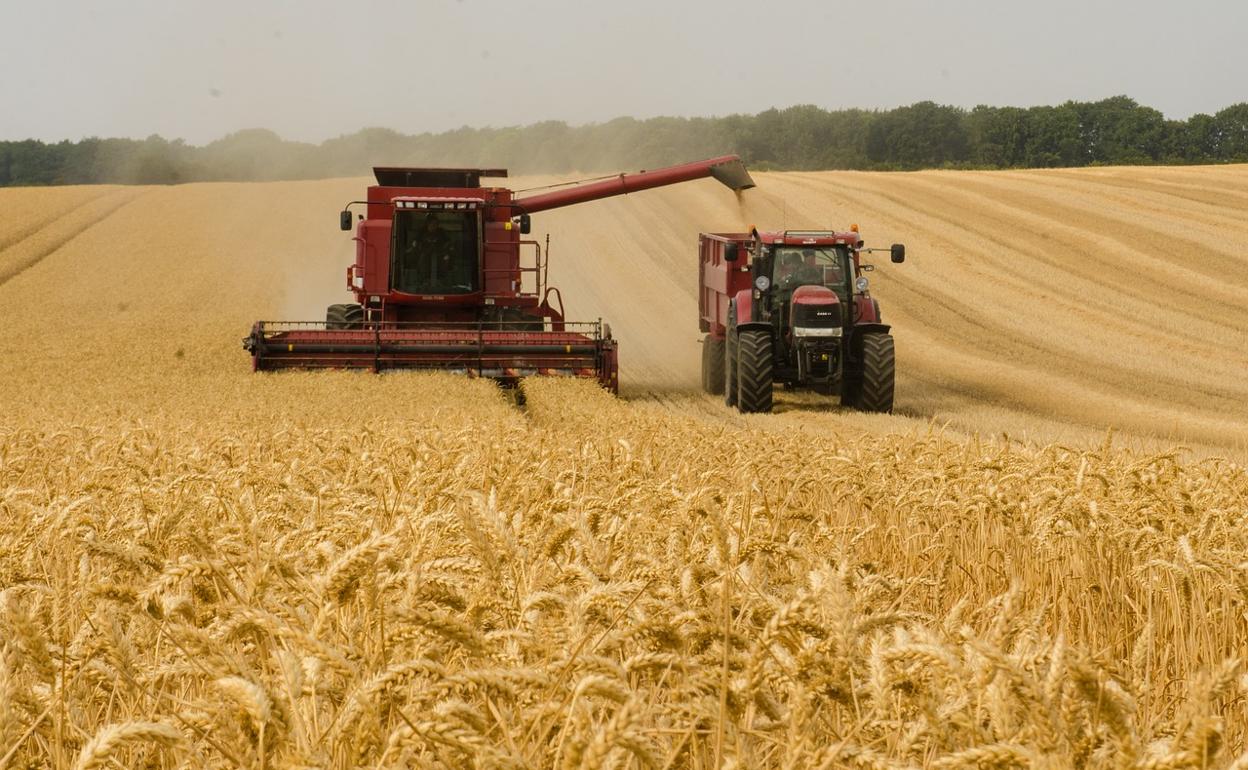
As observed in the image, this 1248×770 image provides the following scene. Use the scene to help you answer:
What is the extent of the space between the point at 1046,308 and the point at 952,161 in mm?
39208

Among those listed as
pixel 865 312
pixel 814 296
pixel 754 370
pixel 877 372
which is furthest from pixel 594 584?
pixel 865 312

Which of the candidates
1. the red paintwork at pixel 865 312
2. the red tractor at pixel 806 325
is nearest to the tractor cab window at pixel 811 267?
the red tractor at pixel 806 325

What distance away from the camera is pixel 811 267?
16562 millimetres

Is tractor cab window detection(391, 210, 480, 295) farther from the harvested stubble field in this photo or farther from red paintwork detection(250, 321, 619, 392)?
the harvested stubble field

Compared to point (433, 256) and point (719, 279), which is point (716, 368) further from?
point (433, 256)

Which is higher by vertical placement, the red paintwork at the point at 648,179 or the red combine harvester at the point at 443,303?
the red paintwork at the point at 648,179

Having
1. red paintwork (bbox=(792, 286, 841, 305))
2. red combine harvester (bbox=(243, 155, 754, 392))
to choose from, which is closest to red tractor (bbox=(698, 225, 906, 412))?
red paintwork (bbox=(792, 286, 841, 305))

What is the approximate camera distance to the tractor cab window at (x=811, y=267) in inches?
646

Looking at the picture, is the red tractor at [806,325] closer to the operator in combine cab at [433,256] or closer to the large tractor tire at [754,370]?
the large tractor tire at [754,370]

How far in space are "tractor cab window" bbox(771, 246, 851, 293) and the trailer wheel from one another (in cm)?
94

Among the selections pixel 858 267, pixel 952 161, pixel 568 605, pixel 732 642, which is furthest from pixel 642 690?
pixel 952 161

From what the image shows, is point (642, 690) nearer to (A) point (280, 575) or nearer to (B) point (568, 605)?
(B) point (568, 605)

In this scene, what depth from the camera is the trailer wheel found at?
1563cm

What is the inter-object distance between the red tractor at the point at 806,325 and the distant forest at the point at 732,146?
36.1m
